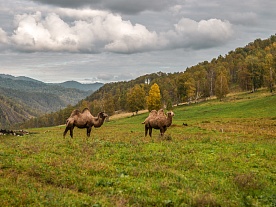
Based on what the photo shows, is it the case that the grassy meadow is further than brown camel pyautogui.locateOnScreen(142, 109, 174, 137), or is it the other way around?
brown camel pyautogui.locateOnScreen(142, 109, 174, 137)

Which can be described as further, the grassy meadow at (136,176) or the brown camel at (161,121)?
the brown camel at (161,121)

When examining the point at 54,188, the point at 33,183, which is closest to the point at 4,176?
the point at 33,183

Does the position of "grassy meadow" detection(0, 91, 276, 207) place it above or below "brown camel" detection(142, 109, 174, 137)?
below

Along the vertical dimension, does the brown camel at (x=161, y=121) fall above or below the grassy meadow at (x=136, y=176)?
above

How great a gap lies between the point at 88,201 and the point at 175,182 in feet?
13.0

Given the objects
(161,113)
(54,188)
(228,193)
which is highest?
(161,113)

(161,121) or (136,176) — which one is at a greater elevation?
(161,121)

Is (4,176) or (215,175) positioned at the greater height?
(4,176)

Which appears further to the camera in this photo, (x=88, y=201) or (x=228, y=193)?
(x=228, y=193)

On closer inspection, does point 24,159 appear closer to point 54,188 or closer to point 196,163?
point 54,188

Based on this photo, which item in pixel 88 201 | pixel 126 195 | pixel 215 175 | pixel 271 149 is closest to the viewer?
pixel 88 201

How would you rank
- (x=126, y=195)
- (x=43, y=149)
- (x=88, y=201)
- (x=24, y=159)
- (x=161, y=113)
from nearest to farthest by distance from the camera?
A: 1. (x=88, y=201)
2. (x=126, y=195)
3. (x=24, y=159)
4. (x=43, y=149)
5. (x=161, y=113)

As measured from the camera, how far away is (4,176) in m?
12.3

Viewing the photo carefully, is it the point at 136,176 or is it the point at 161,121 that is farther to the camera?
the point at 161,121
